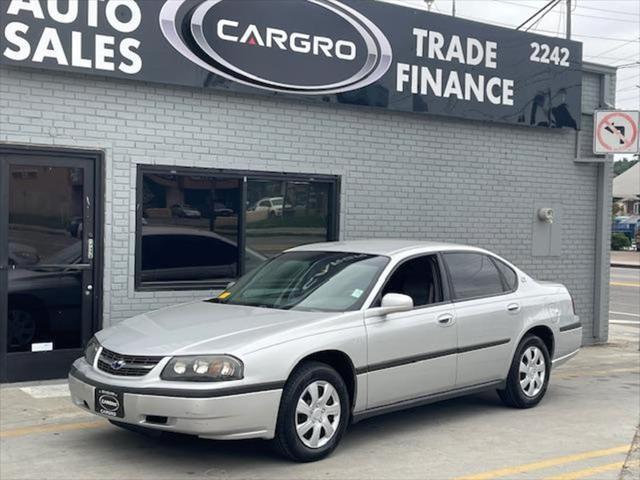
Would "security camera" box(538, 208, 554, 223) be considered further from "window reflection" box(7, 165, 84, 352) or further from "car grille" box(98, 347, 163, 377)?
"car grille" box(98, 347, 163, 377)

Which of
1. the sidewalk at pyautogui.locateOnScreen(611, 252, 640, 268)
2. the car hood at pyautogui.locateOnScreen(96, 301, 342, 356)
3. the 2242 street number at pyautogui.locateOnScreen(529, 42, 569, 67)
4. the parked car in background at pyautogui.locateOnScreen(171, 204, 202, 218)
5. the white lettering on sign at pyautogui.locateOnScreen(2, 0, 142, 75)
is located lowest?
the sidewalk at pyautogui.locateOnScreen(611, 252, 640, 268)

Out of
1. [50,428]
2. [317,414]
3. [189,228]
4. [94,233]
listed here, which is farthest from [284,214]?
[317,414]

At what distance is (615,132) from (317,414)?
8.35 m

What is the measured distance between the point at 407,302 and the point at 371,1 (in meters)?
5.35

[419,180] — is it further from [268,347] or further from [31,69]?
[268,347]

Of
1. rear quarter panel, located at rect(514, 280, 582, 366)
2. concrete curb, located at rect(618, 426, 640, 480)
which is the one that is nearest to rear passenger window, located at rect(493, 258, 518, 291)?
rear quarter panel, located at rect(514, 280, 582, 366)

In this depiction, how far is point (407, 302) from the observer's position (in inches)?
260

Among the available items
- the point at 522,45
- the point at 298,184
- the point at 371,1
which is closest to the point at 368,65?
the point at 371,1

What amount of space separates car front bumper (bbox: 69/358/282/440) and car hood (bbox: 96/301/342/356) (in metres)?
0.31

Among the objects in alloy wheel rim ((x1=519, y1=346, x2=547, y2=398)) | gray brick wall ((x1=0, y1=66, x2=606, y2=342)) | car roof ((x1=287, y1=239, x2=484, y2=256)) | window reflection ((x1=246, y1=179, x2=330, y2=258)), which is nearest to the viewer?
car roof ((x1=287, y1=239, x2=484, y2=256))

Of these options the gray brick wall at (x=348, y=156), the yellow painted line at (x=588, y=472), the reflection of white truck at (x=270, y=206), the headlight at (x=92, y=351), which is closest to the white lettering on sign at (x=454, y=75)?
the gray brick wall at (x=348, y=156)

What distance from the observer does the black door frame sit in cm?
848

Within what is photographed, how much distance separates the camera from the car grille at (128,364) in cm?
583

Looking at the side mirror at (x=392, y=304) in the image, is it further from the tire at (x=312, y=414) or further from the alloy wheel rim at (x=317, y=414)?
the alloy wheel rim at (x=317, y=414)
